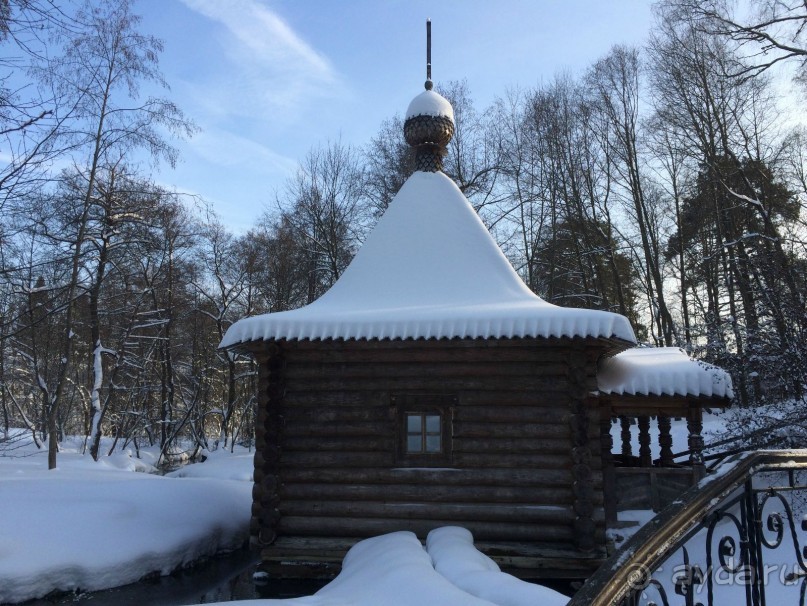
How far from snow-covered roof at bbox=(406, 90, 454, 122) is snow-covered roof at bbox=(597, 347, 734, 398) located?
5.40m

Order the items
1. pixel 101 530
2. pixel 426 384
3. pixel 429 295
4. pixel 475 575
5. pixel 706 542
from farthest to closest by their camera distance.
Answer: pixel 429 295 < pixel 101 530 < pixel 426 384 < pixel 475 575 < pixel 706 542

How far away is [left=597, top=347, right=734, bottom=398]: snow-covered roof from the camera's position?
8.02 meters

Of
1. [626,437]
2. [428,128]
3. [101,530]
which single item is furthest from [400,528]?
[428,128]

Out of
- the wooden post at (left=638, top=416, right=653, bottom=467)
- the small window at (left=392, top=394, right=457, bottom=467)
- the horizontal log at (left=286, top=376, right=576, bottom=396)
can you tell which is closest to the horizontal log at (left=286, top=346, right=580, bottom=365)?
the horizontal log at (left=286, top=376, right=576, bottom=396)

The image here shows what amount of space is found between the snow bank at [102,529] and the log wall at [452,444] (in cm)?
183

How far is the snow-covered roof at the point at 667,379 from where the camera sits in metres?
8.02

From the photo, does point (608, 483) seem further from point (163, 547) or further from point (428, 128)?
point (428, 128)

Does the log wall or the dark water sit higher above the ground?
the log wall

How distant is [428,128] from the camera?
10758 mm

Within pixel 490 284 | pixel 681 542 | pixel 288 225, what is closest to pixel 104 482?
pixel 490 284

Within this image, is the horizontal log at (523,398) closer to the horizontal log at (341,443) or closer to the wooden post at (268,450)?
the horizontal log at (341,443)

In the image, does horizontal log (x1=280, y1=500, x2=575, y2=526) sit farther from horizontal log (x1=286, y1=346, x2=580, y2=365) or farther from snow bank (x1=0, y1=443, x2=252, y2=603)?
snow bank (x1=0, y1=443, x2=252, y2=603)

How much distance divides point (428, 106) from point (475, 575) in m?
8.16

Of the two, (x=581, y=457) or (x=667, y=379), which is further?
(x=667, y=379)
